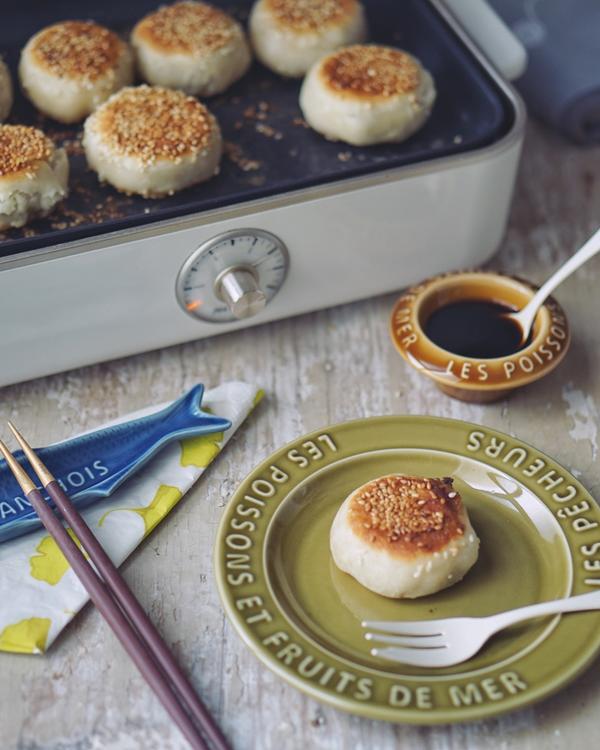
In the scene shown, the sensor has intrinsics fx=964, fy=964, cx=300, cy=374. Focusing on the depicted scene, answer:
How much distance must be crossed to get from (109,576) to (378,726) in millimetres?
304

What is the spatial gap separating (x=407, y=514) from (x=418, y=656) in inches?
5.5

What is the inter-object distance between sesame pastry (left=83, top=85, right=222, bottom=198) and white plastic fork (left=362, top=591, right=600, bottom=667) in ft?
2.10

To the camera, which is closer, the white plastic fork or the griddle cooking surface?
the white plastic fork

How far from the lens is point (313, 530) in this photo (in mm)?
1063

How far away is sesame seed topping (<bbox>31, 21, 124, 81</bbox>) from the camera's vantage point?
1363 millimetres

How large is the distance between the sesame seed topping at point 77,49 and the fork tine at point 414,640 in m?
0.88

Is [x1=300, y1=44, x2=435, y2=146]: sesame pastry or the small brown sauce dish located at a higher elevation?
[x1=300, y1=44, x2=435, y2=146]: sesame pastry

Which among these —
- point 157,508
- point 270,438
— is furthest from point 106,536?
point 270,438

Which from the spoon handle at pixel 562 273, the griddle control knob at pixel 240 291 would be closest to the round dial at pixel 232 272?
the griddle control knob at pixel 240 291

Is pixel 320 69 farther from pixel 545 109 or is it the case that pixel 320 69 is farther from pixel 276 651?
pixel 276 651

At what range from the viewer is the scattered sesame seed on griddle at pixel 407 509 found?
0.97 meters

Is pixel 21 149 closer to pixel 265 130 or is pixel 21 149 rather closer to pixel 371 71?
pixel 265 130

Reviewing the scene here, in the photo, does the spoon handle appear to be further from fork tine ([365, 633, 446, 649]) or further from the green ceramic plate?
fork tine ([365, 633, 446, 649])

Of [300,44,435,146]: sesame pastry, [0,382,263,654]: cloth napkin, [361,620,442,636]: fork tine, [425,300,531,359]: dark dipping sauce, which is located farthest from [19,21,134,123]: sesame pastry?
[361,620,442,636]: fork tine
